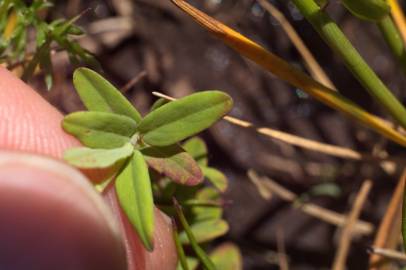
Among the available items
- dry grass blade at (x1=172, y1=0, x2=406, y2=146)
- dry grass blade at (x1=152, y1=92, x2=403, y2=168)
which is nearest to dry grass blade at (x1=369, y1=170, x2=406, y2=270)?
dry grass blade at (x1=152, y1=92, x2=403, y2=168)

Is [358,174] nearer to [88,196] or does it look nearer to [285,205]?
[285,205]

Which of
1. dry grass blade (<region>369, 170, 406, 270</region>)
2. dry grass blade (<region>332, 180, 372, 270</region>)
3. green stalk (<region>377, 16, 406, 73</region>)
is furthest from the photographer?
dry grass blade (<region>332, 180, 372, 270</region>)

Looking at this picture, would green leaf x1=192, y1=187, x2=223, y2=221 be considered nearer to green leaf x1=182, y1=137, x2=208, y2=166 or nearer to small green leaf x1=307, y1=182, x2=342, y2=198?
green leaf x1=182, y1=137, x2=208, y2=166

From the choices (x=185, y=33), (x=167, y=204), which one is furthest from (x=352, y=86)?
(x=167, y=204)

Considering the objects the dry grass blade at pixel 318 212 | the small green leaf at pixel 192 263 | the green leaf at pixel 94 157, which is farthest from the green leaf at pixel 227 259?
the green leaf at pixel 94 157

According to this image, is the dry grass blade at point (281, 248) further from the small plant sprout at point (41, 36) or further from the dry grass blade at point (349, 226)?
the small plant sprout at point (41, 36)
